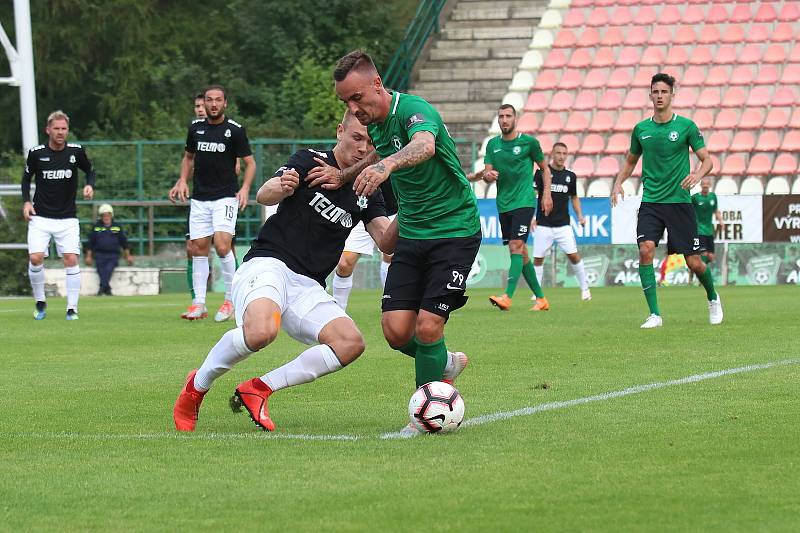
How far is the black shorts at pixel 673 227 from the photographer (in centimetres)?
1327

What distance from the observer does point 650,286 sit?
13.5 meters

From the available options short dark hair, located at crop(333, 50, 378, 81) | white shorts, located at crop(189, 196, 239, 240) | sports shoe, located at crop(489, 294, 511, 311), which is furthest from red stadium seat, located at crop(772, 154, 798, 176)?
short dark hair, located at crop(333, 50, 378, 81)

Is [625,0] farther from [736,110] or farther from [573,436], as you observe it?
[573,436]

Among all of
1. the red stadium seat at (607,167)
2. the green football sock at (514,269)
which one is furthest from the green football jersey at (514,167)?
the red stadium seat at (607,167)

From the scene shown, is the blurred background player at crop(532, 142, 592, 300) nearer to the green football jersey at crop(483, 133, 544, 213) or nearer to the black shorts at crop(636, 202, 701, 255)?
the green football jersey at crop(483, 133, 544, 213)

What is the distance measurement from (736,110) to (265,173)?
31.9 feet

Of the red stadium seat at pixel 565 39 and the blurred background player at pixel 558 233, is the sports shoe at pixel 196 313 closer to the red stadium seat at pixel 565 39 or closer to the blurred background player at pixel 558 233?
the blurred background player at pixel 558 233

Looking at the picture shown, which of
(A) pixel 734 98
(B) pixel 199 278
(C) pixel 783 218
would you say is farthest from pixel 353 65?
(A) pixel 734 98

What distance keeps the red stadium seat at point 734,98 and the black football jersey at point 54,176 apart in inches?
664

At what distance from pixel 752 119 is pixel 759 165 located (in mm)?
1510

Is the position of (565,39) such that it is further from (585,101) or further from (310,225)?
(310,225)

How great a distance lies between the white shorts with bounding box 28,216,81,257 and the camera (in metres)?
15.9

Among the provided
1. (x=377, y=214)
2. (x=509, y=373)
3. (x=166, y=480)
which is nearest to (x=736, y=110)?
(x=509, y=373)

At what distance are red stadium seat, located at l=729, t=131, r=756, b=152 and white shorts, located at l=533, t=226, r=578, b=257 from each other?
953 centimetres
